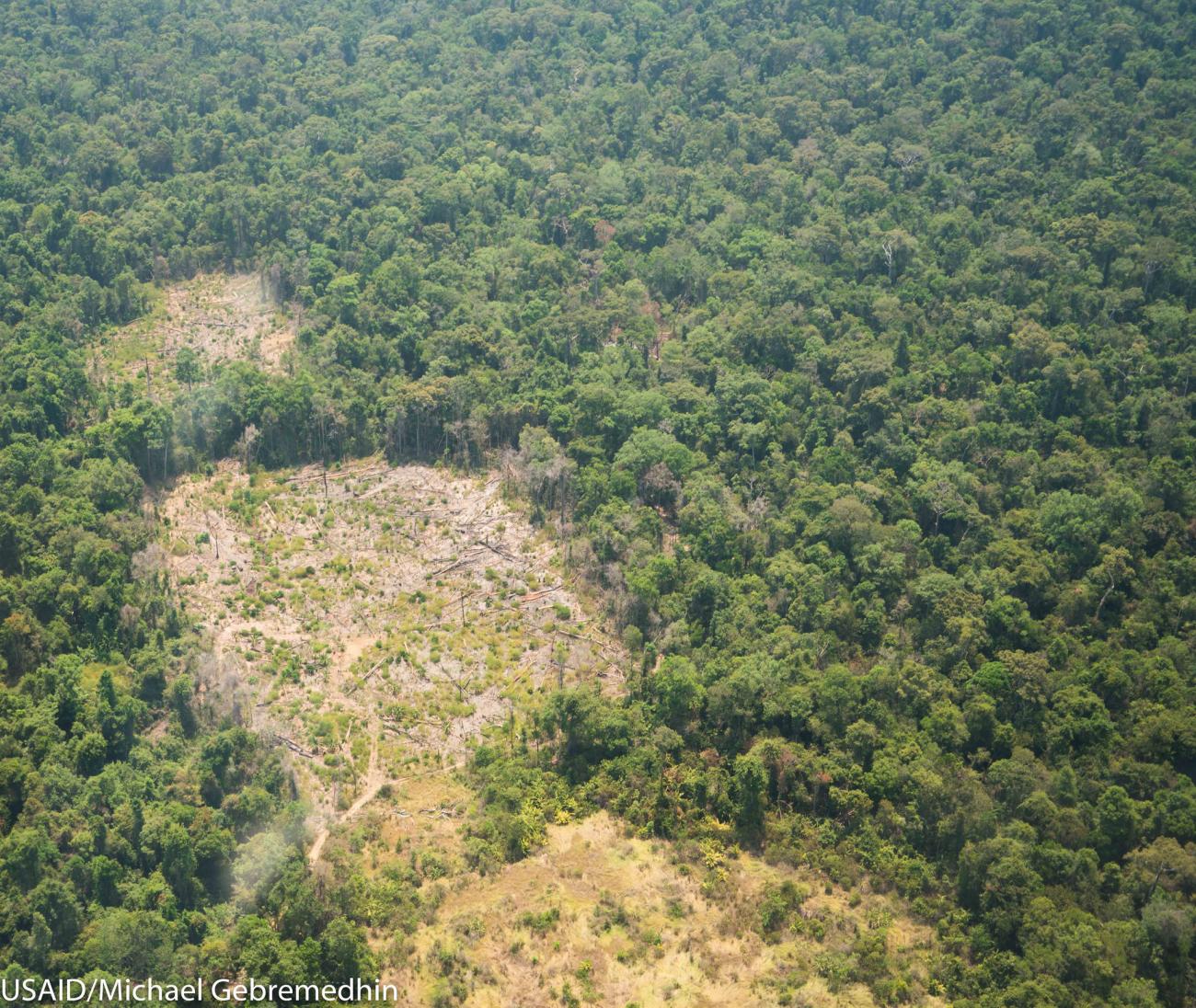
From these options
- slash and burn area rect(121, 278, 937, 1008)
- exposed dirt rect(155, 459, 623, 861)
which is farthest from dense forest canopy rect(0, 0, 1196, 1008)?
exposed dirt rect(155, 459, 623, 861)

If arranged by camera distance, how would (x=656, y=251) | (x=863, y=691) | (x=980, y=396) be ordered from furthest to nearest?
(x=656, y=251) < (x=980, y=396) < (x=863, y=691)

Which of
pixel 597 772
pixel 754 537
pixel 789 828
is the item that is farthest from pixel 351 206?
pixel 789 828

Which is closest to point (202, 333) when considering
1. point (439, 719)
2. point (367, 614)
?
point (367, 614)

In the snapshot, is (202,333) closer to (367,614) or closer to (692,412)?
(367,614)

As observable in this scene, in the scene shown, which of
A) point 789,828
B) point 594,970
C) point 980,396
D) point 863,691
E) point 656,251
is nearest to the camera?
point 594,970

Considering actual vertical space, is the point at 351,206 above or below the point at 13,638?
above

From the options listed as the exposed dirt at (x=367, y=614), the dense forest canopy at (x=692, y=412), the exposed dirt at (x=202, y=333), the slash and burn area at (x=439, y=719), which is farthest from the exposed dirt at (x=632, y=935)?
the exposed dirt at (x=202, y=333)

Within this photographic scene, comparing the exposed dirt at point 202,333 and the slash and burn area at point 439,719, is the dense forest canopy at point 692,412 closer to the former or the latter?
the slash and burn area at point 439,719

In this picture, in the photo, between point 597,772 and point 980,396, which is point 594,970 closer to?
point 597,772
